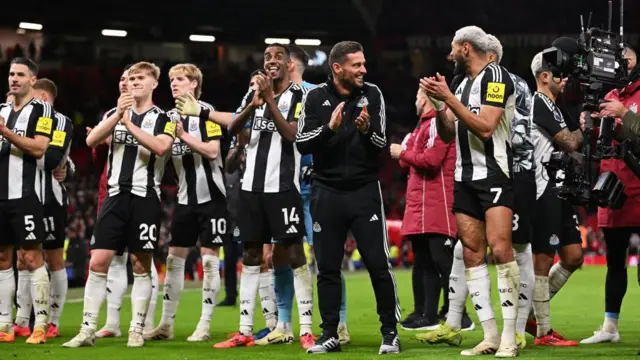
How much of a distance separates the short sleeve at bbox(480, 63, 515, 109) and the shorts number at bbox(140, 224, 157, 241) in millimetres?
2769

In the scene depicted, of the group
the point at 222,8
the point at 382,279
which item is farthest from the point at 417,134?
the point at 222,8

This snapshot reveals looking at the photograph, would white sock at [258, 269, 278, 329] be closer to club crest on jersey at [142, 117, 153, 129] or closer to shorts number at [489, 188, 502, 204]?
club crest on jersey at [142, 117, 153, 129]

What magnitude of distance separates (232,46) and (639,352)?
26314 millimetres

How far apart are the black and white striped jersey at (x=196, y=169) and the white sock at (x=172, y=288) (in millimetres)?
504

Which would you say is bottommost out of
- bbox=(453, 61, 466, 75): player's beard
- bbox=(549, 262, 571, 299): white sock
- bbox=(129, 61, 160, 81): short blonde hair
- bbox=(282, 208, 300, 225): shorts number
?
bbox=(549, 262, 571, 299): white sock

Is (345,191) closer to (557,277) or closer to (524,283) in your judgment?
(524,283)

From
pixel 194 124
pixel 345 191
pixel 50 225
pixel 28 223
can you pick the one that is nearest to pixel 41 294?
pixel 28 223

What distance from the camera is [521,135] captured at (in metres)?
7.73

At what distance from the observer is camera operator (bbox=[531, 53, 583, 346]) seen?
25.7 ft

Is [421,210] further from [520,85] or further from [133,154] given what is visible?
[133,154]

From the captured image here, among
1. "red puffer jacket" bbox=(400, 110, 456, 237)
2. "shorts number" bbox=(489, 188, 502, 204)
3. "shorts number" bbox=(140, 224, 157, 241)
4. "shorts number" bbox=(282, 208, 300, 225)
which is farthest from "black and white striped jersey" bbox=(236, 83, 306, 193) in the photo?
"shorts number" bbox=(489, 188, 502, 204)

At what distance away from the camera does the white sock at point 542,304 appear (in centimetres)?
779

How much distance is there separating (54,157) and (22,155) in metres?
0.44

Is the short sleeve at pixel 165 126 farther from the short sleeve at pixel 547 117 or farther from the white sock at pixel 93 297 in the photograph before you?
the short sleeve at pixel 547 117
